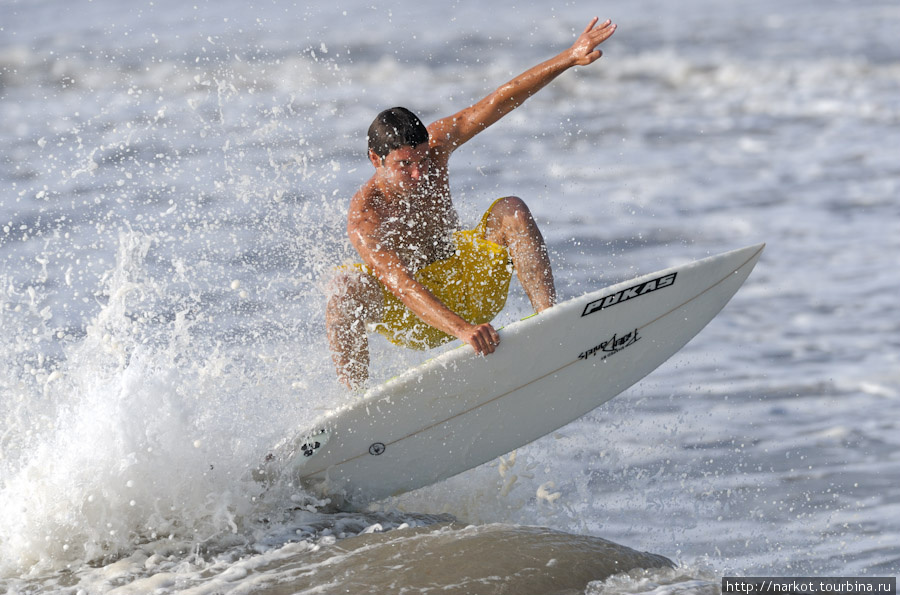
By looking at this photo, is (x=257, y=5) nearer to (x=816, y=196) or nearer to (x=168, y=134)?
(x=168, y=134)

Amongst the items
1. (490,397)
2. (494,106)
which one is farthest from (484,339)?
(494,106)

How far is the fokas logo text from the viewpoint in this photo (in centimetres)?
479

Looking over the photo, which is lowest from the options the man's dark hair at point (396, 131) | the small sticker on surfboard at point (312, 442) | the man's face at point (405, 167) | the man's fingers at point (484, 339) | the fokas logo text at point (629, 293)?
the small sticker on surfboard at point (312, 442)

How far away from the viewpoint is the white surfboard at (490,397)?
465 centimetres

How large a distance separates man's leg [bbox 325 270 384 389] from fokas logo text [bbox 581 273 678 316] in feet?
3.29

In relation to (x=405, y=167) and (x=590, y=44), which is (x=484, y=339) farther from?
(x=590, y=44)

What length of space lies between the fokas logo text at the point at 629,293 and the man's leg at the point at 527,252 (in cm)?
19

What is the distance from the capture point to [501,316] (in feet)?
24.0

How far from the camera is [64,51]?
18.5 m

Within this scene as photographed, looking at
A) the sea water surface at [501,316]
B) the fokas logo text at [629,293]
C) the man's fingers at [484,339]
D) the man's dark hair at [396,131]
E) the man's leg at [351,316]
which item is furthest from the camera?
the fokas logo text at [629,293]

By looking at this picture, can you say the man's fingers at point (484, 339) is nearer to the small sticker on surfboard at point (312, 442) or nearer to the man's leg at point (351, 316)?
the man's leg at point (351, 316)

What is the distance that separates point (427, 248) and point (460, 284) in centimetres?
24

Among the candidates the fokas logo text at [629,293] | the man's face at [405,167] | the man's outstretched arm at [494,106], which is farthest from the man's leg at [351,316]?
the fokas logo text at [629,293]

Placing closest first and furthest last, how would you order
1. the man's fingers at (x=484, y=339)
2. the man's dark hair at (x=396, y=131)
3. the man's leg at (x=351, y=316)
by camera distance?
the man's fingers at (x=484, y=339), the man's dark hair at (x=396, y=131), the man's leg at (x=351, y=316)
